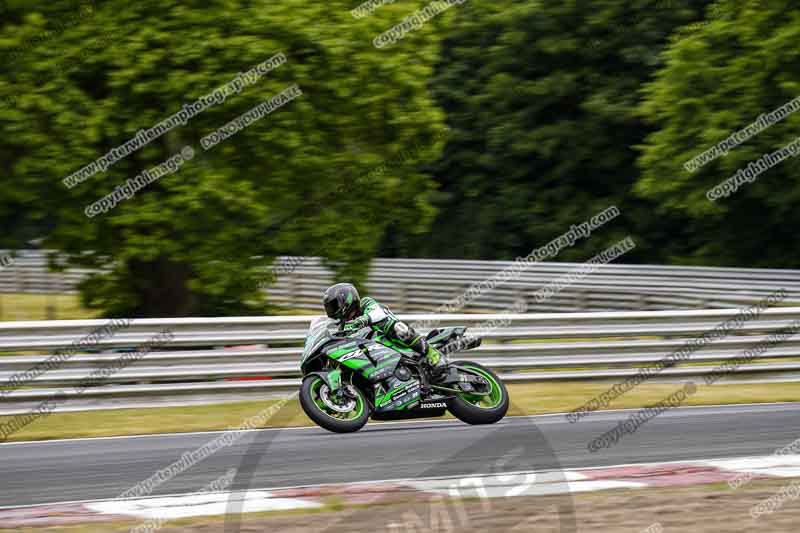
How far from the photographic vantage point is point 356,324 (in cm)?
1011

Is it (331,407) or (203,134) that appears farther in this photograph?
(203,134)

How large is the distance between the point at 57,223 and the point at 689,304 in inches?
427

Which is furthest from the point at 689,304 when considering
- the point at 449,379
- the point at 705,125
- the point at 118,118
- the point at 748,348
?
the point at 449,379

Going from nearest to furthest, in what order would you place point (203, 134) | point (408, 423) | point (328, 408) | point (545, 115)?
point (328, 408) < point (408, 423) < point (203, 134) < point (545, 115)

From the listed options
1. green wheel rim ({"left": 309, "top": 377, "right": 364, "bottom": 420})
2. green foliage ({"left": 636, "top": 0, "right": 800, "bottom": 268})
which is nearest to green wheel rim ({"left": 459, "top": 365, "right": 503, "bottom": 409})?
green wheel rim ({"left": 309, "top": 377, "right": 364, "bottom": 420})

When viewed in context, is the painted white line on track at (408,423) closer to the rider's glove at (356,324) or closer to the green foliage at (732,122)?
the rider's glove at (356,324)

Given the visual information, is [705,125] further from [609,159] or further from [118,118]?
[118,118]

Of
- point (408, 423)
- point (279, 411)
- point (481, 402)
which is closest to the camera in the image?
point (481, 402)

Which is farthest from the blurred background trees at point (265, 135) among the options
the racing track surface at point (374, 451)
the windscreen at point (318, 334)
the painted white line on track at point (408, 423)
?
the racing track surface at point (374, 451)

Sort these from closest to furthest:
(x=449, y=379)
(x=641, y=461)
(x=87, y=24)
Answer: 1. (x=641, y=461)
2. (x=449, y=379)
3. (x=87, y=24)

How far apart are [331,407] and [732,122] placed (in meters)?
16.3

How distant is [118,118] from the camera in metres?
17.2

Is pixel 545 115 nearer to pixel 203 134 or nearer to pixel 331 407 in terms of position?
pixel 203 134

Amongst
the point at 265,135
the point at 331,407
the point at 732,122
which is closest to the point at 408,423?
the point at 331,407
